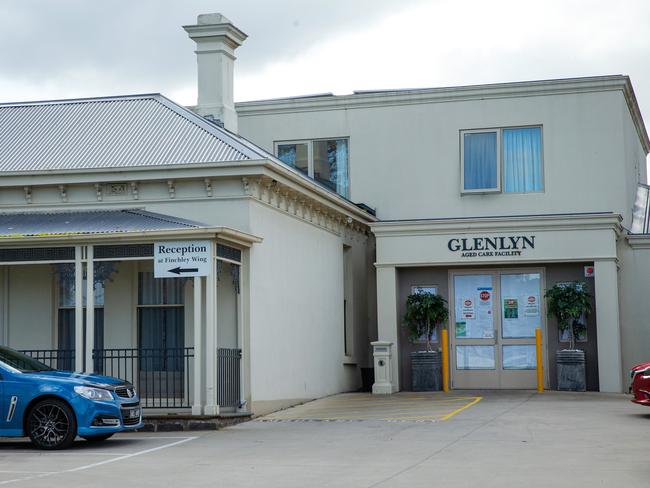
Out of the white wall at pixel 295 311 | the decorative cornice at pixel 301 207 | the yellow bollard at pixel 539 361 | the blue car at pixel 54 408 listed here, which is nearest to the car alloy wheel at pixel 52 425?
the blue car at pixel 54 408

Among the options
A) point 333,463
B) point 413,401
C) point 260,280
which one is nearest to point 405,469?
point 333,463

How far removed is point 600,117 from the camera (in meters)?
25.7

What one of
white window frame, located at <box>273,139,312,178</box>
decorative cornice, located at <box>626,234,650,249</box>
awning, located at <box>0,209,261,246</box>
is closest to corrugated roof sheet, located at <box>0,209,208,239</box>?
awning, located at <box>0,209,261,246</box>

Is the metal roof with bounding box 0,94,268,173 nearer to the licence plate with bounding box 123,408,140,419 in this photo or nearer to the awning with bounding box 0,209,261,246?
the awning with bounding box 0,209,261,246

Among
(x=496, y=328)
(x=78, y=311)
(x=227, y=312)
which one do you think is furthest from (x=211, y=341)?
(x=496, y=328)

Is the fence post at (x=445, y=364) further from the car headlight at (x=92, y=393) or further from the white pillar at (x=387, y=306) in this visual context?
the car headlight at (x=92, y=393)

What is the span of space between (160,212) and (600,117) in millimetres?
11925

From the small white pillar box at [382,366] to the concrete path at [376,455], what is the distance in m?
5.19

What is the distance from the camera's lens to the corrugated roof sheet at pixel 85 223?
17562 mm

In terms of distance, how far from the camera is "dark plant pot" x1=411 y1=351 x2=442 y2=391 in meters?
23.8

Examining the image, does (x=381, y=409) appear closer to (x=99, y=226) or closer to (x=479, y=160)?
(x=99, y=226)

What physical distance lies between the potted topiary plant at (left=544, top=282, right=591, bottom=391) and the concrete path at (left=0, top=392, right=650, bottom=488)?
4.72 m

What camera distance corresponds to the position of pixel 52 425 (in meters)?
14.5

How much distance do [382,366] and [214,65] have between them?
24.3 ft
